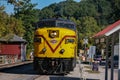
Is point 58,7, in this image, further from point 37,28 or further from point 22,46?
point 37,28

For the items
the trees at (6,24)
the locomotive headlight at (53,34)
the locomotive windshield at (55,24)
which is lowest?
the locomotive headlight at (53,34)

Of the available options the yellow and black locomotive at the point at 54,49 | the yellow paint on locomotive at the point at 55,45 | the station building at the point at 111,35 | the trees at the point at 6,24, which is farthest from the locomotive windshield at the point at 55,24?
the trees at the point at 6,24

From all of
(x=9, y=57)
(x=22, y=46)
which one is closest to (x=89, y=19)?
(x=22, y=46)

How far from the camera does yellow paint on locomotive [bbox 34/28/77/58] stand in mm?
31656

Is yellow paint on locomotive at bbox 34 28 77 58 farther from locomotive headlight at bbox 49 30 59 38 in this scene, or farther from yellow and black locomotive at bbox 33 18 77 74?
locomotive headlight at bbox 49 30 59 38

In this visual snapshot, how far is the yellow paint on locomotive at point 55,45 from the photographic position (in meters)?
31.7

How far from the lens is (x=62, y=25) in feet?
107

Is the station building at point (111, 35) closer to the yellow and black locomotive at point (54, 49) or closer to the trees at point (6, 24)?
the yellow and black locomotive at point (54, 49)

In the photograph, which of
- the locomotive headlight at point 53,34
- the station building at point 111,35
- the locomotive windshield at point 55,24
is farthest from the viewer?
the locomotive windshield at point 55,24

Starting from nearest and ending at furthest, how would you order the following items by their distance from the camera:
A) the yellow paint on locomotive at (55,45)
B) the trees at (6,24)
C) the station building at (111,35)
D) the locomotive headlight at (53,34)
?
1. the station building at (111,35)
2. the yellow paint on locomotive at (55,45)
3. the locomotive headlight at (53,34)
4. the trees at (6,24)

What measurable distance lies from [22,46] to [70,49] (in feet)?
169

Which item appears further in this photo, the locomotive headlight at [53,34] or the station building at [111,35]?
the locomotive headlight at [53,34]

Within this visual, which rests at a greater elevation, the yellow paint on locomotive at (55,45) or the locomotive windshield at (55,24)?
the locomotive windshield at (55,24)

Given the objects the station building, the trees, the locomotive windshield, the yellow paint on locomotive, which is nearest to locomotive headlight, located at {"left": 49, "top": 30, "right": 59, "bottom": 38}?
the yellow paint on locomotive
